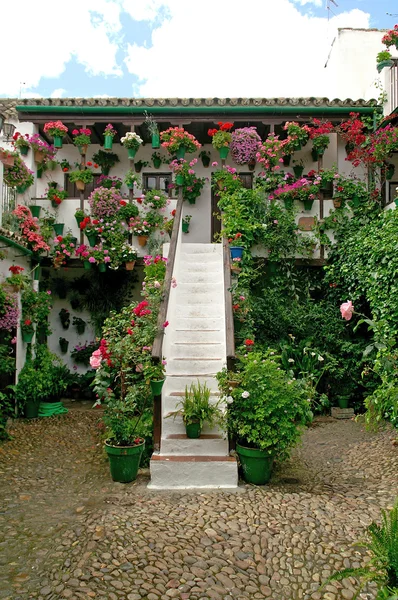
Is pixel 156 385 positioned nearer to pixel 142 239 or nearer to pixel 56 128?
pixel 142 239

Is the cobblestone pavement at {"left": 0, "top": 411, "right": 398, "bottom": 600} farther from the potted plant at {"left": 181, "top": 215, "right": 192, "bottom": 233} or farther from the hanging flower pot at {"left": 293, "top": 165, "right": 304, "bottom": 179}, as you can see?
the hanging flower pot at {"left": 293, "top": 165, "right": 304, "bottom": 179}

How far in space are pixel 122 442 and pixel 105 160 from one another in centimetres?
741

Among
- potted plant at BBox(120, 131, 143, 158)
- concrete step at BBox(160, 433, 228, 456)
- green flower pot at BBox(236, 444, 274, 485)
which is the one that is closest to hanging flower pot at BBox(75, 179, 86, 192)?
potted plant at BBox(120, 131, 143, 158)

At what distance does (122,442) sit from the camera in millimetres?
5137

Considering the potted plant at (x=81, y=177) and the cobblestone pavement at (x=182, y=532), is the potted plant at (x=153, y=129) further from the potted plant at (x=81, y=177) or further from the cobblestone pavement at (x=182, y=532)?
the cobblestone pavement at (x=182, y=532)

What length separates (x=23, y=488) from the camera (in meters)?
5.10

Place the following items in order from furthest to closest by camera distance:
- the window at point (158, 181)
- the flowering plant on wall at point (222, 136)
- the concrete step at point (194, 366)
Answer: the window at point (158, 181) < the flowering plant on wall at point (222, 136) < the concrete step at point (194, 366)

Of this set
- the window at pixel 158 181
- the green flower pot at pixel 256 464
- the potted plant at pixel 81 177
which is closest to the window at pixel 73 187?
the potted plant at pixel 81 177

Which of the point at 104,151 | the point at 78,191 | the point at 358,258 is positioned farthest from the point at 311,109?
the point at 78,191

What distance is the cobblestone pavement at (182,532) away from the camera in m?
3.18

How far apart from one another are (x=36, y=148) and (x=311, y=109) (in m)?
5.73

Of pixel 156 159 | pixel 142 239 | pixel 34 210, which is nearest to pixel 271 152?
pixel 156 159

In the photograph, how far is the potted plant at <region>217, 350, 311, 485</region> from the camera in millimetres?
4816

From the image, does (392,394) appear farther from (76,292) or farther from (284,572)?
(76,292)
